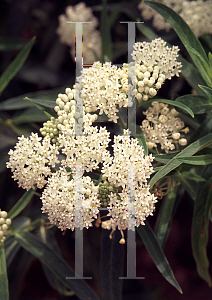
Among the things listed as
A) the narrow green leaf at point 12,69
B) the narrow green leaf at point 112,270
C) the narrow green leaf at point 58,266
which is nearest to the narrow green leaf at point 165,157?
the narrow green leaf at point 112,270

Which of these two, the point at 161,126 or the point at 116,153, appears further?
the point at 161,126

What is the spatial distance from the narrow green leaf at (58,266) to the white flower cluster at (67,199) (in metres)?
0.38

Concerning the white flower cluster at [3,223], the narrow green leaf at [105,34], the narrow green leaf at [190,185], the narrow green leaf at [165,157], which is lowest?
the white flower cluster at [3,223]

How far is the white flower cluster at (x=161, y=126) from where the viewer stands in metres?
1.16

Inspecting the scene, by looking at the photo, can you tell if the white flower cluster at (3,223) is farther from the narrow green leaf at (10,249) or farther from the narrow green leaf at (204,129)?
the narrow green leaf at (204,129)

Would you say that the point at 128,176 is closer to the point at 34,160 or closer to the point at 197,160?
the point at 197,160

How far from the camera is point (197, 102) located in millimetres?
1151

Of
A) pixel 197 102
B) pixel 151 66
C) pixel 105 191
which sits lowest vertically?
pixel 105 191

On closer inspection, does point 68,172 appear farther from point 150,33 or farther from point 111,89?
Answer: point 150,33

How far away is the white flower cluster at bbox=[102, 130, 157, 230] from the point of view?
3.34 ft

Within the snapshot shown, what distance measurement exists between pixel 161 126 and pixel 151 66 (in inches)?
9.6

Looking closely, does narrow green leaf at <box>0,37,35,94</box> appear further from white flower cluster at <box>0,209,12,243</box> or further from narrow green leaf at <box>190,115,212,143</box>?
narrow green leaf at <box>190,115,212,143</box>

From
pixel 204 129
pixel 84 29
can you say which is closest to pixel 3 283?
pixel 204 129

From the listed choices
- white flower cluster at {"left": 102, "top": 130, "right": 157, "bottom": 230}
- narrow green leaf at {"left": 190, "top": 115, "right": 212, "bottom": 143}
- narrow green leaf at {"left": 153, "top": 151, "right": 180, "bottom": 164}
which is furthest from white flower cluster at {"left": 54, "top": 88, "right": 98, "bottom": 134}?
narrow green leaf at {"left": 190, "top": 115, "right": 212, "bottom": 143}
